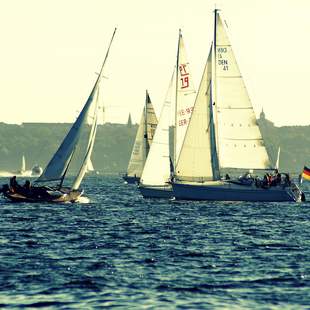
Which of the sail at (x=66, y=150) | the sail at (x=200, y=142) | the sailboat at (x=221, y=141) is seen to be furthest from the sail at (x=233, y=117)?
the sail at (x=66, y=150)

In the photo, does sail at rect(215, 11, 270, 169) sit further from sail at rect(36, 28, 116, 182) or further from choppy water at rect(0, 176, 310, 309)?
choppy water at rect(0, 176, 310, 309)

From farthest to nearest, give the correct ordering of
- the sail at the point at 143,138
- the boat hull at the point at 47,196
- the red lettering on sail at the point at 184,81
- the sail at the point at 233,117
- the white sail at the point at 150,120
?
1. the sail at the point at 143,138
2. the white sail at the point at 150,120
3. the red lettering on sail at the point at 184,81
4. the boat hull at the point at 47,196
5. the sail at the point at 233,117

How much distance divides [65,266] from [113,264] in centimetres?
169

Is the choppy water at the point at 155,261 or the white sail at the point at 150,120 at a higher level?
the white sail at the point at 150,120

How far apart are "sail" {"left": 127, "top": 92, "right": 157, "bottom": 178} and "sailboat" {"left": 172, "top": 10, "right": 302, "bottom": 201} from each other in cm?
2602

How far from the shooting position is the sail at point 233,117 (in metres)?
64.1

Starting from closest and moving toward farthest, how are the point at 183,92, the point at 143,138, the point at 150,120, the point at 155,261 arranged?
the point at 155,261, the point at 183,92, the point at 150,120, the point at 143,138

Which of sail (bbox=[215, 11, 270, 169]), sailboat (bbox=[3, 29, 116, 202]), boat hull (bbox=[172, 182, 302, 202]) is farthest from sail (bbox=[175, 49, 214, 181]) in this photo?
sailboat (bbox=[3, 29, 116, 202])

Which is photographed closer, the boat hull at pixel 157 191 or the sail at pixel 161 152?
the sail at pixel 161 152

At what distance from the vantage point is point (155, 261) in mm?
31719

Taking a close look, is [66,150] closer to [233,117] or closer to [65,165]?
[65,165]

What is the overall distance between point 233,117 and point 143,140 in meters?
47.8

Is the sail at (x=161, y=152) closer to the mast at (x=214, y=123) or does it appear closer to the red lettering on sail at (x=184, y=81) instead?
the red lettering on sail at (x=184, y=81)

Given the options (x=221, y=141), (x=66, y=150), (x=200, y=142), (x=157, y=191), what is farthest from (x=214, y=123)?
(x=66, y=150)
